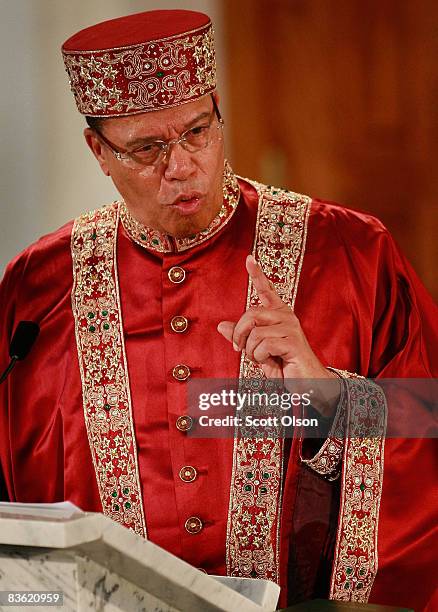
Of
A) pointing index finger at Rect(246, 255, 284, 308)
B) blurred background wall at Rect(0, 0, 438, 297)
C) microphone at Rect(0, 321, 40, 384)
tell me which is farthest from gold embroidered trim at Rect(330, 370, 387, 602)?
blurred background wall at Rect(0, 0, 438, 297)

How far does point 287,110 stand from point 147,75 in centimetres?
165

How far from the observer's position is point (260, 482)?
8.38 feet

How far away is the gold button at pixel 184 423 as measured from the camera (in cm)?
260

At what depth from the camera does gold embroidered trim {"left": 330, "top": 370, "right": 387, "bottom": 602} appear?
242 centimetres

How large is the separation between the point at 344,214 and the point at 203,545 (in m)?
0.82

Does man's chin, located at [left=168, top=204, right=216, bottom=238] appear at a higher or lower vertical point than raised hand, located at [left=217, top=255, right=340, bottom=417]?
higher

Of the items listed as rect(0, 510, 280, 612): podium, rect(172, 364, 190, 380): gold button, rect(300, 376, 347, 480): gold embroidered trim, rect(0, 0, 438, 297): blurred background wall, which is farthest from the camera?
rect(0, 0, 438, 297): blurred background wall

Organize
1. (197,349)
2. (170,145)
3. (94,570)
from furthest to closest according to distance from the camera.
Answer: (197,349)
(170,145)
(94,570)

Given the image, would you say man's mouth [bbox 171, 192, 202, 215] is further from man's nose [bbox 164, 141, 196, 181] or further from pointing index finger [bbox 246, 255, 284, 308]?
pointing index finger [bbox 246, 255, 284, 308]

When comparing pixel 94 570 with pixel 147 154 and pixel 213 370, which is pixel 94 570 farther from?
pixel 147 154

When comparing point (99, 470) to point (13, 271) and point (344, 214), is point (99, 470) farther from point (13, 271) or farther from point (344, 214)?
point (344, 214)

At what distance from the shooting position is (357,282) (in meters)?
2.63

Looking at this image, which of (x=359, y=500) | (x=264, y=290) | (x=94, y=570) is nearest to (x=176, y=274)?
(x=264, y=290)

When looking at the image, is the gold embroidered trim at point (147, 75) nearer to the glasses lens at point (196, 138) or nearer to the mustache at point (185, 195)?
the glasses lens at point (196, 138)
